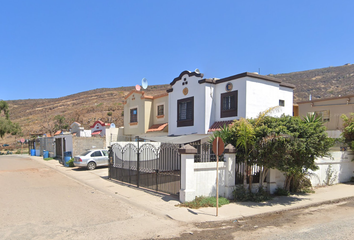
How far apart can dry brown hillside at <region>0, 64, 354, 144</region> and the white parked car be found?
35485mm

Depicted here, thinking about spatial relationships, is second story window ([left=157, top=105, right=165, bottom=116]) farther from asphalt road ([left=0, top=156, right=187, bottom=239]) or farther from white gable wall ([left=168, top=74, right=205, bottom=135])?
asphalt road ([left=0, top=156, right=187, bottom=239])

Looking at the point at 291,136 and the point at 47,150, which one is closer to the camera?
the point at 291,136

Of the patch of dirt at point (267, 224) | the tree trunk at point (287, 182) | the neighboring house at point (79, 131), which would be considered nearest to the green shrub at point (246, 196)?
the patch of dirt at point (267, 224)

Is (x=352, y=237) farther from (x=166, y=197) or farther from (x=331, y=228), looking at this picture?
(x=166, y=197)

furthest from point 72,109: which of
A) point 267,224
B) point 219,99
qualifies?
point 267,224

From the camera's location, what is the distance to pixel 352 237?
6168 millimetres

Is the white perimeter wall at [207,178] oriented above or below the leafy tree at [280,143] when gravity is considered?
below

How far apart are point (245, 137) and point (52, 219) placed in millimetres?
6863

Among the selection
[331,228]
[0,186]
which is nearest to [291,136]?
[331,228]

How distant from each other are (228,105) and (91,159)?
10.8 metres

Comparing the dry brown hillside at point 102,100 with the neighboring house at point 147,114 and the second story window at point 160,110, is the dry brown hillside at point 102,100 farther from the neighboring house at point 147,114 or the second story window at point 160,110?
the second story window at point 160,110

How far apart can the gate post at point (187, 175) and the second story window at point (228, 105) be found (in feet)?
30.1

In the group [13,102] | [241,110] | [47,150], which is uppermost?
[13,102]

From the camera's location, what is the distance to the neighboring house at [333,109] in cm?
2094
